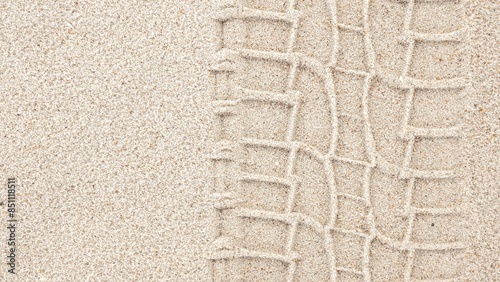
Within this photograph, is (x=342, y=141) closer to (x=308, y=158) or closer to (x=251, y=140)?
(x=308, y=158)

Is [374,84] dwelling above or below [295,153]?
above

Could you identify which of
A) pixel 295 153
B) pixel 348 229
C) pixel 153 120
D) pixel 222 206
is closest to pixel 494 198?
pixel 348 229

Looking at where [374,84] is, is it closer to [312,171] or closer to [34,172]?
[312,171]

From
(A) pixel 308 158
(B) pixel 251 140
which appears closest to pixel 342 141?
(A) pixel 308 158

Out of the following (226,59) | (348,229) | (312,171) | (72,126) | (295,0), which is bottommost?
(348,229)
